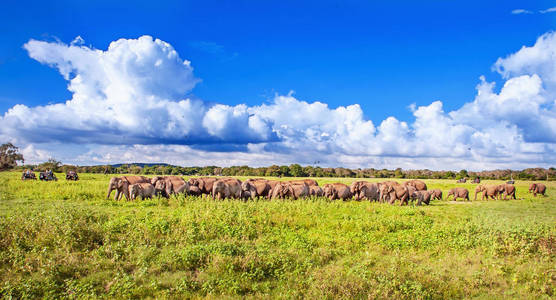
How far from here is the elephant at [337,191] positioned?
27.1 meters

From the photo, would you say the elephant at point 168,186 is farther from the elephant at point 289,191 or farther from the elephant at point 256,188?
the elephant at point 289,191

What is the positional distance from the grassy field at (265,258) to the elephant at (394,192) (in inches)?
469

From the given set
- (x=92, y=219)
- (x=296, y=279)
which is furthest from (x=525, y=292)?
(x=92, y=219)

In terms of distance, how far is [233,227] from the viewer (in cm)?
1255

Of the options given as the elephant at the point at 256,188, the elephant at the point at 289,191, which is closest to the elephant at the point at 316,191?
the elephant at the point at 289,191

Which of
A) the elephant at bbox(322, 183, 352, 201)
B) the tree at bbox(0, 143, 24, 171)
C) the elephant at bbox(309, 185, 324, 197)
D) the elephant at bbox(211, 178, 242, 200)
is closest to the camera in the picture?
A: the elephant at bbox(211, 178, 242, 200)

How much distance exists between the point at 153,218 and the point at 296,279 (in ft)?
25.9

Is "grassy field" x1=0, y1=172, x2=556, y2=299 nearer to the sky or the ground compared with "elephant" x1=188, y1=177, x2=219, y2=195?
nearer to the ground

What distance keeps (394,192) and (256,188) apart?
1175cm

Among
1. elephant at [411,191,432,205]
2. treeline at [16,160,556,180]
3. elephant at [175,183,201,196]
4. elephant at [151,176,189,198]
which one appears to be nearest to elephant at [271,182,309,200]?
elephant at [175,183,201,196]

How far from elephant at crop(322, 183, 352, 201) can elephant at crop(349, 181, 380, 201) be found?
51 centimetres

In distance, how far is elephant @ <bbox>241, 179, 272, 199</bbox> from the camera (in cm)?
2459

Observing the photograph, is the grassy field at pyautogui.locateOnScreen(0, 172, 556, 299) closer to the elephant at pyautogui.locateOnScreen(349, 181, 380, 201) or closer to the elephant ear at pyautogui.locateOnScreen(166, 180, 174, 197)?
the elephant ear at pyautogui.locateOnScreen(166, 180, 174, 197)

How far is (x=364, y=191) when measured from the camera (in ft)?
90.4
